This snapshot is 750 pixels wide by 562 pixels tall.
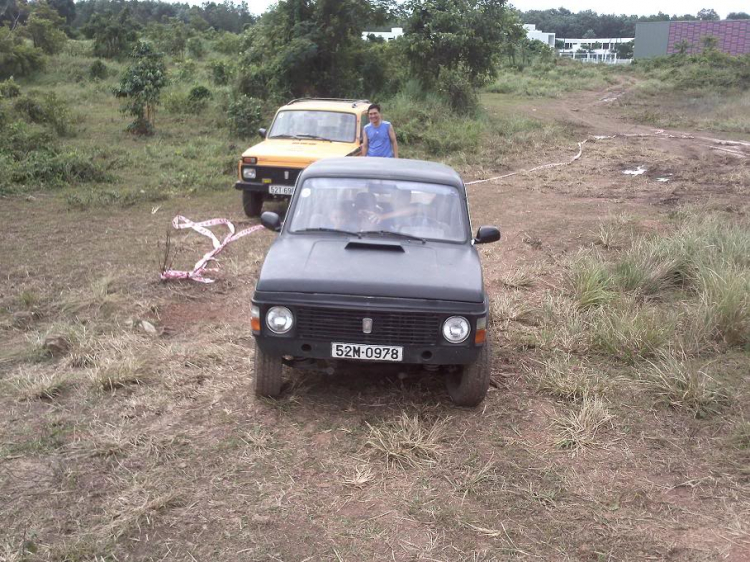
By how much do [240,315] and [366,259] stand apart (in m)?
2.31

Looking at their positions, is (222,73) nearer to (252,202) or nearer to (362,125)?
(362,125)

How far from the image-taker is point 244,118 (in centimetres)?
1722

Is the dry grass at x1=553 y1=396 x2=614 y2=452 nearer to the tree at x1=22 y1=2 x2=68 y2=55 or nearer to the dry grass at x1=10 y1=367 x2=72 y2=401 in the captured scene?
the dry grass at x1=10 y1=367 x2=72 y2=401

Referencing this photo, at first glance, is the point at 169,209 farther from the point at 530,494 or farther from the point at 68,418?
the point at 530,494

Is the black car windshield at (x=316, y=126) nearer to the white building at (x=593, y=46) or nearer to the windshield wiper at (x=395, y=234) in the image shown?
the windshield wiper at (x=395, y=234)

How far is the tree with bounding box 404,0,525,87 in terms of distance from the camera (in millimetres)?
21938

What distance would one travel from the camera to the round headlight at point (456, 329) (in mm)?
4570

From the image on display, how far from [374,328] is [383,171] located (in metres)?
1.64

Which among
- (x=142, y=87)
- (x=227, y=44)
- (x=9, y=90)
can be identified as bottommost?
(x=9, y=90)

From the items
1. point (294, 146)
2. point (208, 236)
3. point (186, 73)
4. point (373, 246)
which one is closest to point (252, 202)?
point (294, 146)

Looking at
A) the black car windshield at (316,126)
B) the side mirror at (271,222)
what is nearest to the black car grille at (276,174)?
the black car windshield at (316,126)

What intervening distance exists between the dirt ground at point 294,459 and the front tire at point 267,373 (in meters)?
0.12

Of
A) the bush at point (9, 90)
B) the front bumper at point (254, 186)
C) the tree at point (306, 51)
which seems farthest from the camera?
the tree at point (306, 51)

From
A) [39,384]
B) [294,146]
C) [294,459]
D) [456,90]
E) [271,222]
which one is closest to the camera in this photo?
[294,459]
